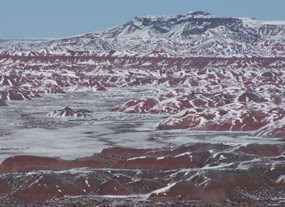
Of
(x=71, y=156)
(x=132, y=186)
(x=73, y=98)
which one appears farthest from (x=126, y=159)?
(x=73, y=98)

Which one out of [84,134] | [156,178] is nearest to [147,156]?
[156,178]

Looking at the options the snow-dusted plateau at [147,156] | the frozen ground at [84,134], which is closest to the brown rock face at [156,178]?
the snow-dusted plateau at [147,156]

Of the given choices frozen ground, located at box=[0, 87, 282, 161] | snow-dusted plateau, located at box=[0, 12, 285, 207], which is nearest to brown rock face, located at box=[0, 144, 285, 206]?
snow-dusted plateau, located at box=[0, 12, 285, 207]

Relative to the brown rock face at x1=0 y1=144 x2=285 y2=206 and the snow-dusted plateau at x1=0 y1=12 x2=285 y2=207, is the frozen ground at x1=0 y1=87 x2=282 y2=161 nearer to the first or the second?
the snow-dusted plateau at x1=0 y1=12 x2=285 y2=207

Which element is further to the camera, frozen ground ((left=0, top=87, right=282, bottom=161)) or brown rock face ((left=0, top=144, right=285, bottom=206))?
frozen ground ((left=0, top=87, right=282, bottom=161))

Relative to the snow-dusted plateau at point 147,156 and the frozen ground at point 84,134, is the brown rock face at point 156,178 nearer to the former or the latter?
the snow-dusted plateau at point 147,156

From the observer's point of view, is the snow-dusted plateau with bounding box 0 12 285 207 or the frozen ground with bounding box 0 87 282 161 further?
the frozen ground with bounding box 0 87 282 161

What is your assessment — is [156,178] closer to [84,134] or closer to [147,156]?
[147,156]

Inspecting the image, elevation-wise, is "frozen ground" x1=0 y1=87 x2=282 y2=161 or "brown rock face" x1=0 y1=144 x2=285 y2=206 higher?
"brown rock face" x1=0 y1=144 x2=285 y2=206

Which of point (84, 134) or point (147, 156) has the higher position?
point (147, 156)
